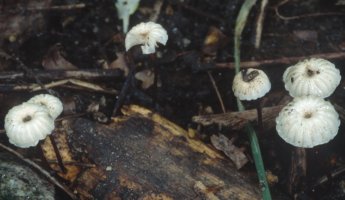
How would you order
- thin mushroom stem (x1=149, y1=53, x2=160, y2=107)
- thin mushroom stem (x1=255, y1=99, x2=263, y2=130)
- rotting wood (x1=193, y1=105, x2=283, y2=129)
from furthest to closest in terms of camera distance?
thin mushroom stem (x1=149, y1=53, x2=160, y2=107)
rotting wood (x1=193, y1=105, x2=283, y2=129)
thin mushroom stem (x1=255, y1=99, x2=263, y2=130)

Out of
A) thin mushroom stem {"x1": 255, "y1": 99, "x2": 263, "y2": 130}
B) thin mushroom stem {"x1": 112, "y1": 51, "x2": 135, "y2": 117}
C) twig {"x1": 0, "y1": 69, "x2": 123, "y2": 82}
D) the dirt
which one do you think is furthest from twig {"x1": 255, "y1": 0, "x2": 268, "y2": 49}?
twig {"x1": 0, "y1": 69, "x2": 123, "y2": 82}

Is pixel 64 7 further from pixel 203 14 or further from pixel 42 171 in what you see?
pixel 42 171

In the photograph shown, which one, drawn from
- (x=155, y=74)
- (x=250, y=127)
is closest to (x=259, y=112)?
(x=250, y=127)

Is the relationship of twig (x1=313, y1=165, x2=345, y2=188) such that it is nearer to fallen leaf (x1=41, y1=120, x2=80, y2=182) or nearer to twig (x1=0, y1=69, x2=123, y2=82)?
fallen leaf (x1=41, y1=120, x2=80, y2=182)

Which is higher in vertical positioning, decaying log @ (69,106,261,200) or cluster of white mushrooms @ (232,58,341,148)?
cluster of white mushrooms @ (232,58,341,148)

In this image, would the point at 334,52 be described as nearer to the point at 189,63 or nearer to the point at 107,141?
the point at 189,63

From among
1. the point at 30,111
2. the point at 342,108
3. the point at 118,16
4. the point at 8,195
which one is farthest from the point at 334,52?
the point at 8,195
